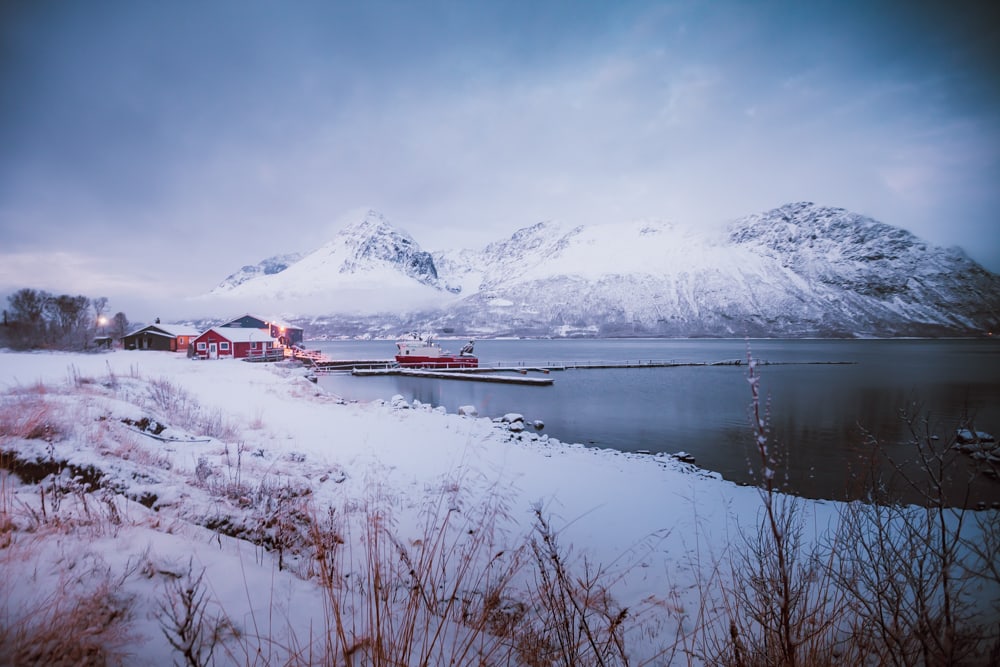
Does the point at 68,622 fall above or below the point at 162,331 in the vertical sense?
below

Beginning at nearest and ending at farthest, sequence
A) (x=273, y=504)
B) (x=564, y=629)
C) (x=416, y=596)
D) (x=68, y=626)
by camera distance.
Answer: (x=68, y=626)
(x=564, y=629)
(x=416, y=596)
(x=273, y=504)

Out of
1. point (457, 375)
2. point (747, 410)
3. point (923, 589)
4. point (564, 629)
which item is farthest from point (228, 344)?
point (923, 589)

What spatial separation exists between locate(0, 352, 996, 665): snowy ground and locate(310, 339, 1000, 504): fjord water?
2.56 metres

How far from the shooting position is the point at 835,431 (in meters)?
22.7

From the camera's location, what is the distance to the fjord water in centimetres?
1474

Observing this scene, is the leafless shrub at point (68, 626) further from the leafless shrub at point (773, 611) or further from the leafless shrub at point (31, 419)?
the leafless shrub at point (31, 419)

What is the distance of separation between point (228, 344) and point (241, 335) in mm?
2667

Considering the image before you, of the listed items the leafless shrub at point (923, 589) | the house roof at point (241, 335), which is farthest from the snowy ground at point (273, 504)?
the house roof at point (241, 335)

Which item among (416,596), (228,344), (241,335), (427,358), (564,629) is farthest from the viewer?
(427,358)

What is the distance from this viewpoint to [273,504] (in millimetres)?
5938

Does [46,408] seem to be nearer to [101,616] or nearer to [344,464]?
[344,464]

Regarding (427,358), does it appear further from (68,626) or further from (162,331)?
(68,626)

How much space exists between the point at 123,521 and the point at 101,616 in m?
1.81

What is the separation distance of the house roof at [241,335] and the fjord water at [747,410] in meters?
13.4
